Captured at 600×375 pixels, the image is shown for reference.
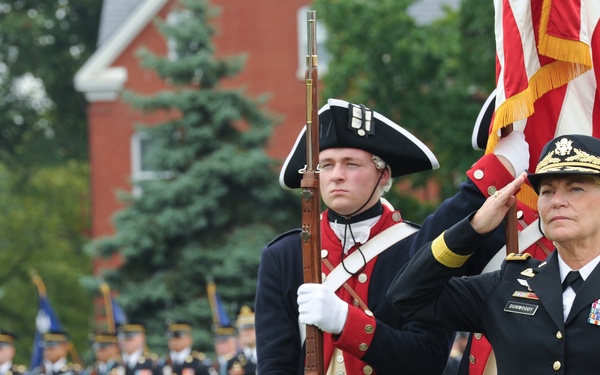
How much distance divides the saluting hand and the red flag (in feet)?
2.47

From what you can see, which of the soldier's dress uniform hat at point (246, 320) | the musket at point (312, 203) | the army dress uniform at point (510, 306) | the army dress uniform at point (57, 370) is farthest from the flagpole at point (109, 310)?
the army dress uniform at point (510, 306)

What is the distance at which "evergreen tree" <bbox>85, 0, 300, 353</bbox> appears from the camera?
78.6 feet

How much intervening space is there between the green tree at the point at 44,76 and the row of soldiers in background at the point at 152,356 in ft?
62.8

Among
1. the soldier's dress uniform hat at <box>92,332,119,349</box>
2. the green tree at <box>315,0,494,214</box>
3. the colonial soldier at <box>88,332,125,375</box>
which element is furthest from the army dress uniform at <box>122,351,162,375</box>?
the green tree at <box>315,0,494,214</box>

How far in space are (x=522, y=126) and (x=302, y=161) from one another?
987mm

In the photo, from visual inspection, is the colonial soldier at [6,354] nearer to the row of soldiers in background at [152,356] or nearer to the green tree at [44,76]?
the row of soldiers in background at [152,356]

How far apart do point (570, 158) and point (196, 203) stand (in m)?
19.8

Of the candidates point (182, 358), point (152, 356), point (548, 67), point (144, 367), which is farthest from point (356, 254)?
point (152, 356)

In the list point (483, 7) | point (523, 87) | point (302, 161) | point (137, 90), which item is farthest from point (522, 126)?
point (137, 90)

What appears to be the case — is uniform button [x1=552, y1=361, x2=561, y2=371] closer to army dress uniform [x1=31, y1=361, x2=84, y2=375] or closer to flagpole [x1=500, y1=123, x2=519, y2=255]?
flagpole [x1=500, y1=123, x2=519, y2=255]

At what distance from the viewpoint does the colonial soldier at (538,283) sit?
14.9 ft

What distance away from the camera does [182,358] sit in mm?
18375

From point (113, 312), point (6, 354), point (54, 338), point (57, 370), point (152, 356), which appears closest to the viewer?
point (152, 356)

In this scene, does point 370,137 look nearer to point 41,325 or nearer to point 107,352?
point 107,352
